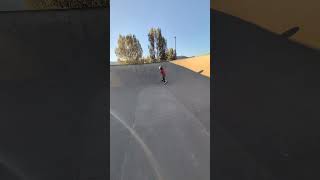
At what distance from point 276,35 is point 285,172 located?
10.8ft

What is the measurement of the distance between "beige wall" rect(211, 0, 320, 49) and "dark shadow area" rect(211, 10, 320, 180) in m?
0.18

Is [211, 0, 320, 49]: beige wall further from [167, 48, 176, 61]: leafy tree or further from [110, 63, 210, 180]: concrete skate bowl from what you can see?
[167, 48, 176, 61]: leafy tree
